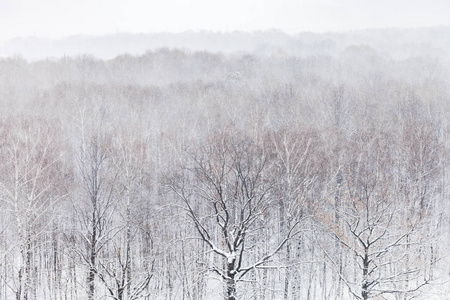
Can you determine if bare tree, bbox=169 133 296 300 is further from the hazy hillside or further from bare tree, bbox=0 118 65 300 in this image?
the hazy hillside

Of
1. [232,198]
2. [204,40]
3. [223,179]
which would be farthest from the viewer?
[204,40]

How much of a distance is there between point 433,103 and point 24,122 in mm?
37776

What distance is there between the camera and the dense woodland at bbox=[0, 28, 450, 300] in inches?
614

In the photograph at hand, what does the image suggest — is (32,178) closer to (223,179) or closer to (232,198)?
(223,179)

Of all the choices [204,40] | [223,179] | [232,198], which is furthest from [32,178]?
[204,40]

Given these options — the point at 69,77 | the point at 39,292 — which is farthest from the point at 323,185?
the point at 69,77

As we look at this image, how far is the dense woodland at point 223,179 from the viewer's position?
15.6m

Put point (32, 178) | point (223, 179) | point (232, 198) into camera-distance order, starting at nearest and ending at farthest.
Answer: point (232, 198)
point (223, 179)
point (32, 178)

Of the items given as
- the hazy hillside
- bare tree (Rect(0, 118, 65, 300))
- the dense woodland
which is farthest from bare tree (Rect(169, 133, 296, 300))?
the hazy hillside

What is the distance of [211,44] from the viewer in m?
115

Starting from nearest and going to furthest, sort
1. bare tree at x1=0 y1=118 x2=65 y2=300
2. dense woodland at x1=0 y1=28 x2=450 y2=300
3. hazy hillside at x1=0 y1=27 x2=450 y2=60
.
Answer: dense woodland at x1=0 y1=28 x2=450 y2=300
bare tree at x1=0 y1=118 x2=65 y2=300
hazy hillside at x1=0 y1=27 x2=450 y2=60

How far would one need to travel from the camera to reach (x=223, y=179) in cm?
1672

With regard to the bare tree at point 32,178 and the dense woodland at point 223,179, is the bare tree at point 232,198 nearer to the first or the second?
the dense woodland at point 223,179

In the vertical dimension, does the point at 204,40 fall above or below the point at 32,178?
above
